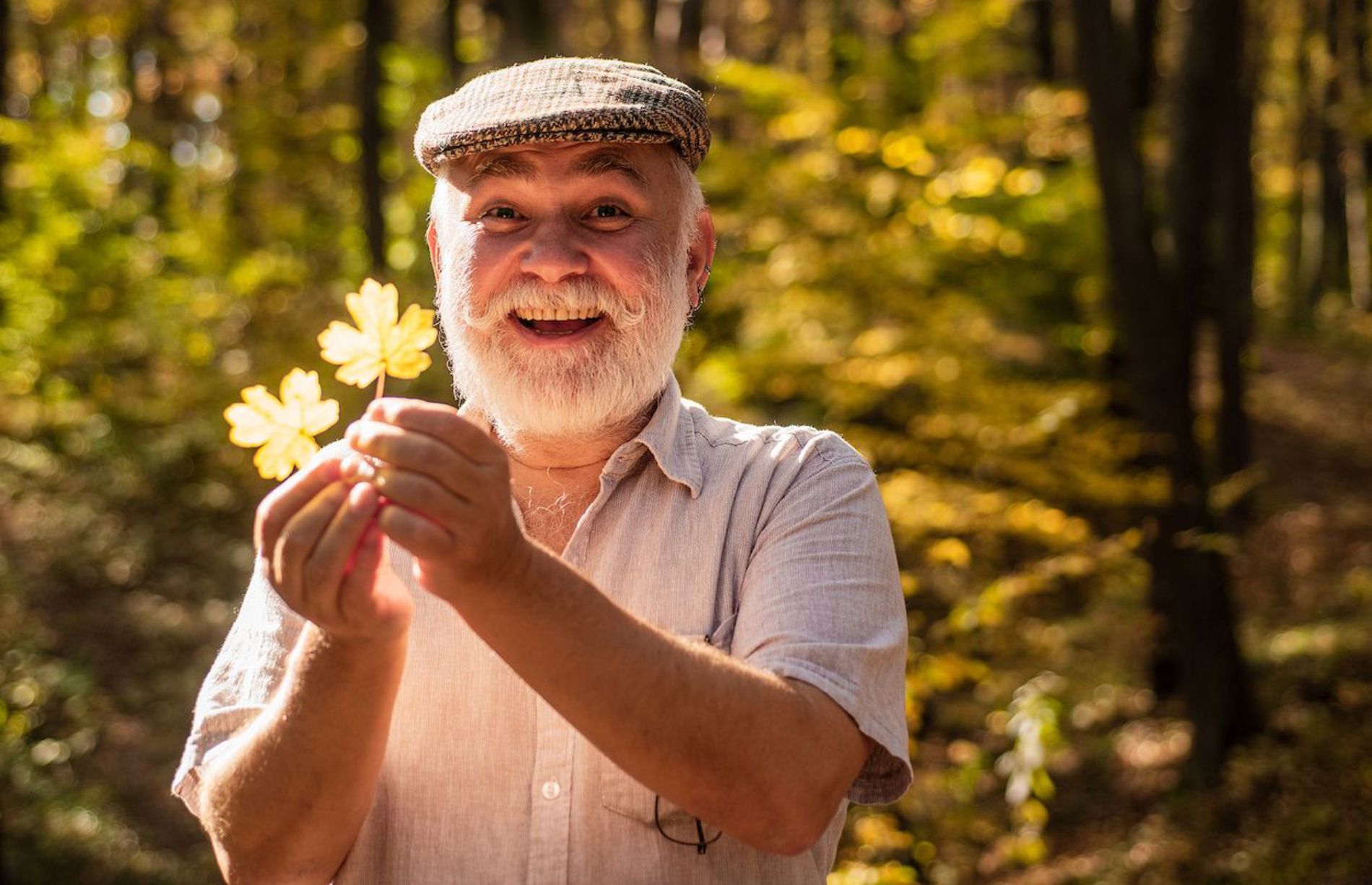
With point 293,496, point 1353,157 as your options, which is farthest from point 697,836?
point 1353,157

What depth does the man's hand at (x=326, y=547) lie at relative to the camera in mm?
1333

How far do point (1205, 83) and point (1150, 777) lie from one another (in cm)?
456

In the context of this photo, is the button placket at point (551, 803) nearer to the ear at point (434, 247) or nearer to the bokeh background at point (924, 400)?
the ear at point (434, 247)

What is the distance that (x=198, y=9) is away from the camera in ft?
59.9

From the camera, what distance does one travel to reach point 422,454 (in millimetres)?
1292

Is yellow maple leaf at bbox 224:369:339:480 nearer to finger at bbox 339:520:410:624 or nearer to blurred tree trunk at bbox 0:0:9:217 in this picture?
finger at bbox 339:520:410:624

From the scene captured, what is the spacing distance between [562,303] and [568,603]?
2.10 ft

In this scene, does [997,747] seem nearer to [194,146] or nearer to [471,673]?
[471,673]

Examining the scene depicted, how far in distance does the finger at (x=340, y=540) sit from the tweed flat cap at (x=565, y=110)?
0.67m

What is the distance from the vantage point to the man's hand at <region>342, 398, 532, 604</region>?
50.7 inches

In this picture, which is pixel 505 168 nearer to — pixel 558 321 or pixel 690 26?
pixel 558 321

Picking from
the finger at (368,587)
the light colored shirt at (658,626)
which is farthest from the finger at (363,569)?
the light colored shirt at (658,626)

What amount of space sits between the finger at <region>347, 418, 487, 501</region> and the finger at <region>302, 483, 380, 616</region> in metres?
0.05

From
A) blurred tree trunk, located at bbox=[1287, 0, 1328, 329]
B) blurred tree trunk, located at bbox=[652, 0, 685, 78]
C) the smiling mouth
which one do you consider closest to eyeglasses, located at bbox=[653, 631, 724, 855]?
the smiling mouth
